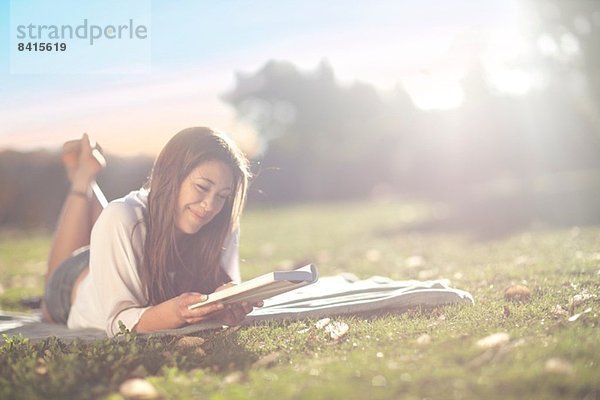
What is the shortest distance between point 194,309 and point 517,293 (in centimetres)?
158

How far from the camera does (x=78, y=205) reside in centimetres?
391

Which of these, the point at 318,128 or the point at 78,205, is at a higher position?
the point at 318,128

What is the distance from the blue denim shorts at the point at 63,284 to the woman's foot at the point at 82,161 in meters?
0.41

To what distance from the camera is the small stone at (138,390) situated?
6.57 feet

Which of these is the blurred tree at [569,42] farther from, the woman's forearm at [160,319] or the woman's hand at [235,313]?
the woman's forearm at [160,319]

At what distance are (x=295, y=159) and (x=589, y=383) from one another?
1289cm

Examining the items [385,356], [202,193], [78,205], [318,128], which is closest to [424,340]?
[385,356]

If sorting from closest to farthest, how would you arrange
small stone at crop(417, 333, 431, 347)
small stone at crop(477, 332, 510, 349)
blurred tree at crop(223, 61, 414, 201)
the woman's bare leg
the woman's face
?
small stone at crop(477, 332, 510, 349) → small stone at crop(417, 333, 431, 347) → the woman's face → the woman's bare leg → blurred tree at crop(223, 61, 414, 201)

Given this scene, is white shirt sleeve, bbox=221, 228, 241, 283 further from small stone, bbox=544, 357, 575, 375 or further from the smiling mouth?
small stone, bbox=544, 357, 575, 375

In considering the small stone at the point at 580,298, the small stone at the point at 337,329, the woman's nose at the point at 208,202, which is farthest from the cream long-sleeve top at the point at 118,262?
the small stone at the point at 580,298

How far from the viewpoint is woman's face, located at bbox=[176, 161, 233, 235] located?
295cm

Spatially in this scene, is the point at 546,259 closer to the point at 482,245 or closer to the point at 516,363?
the point at 482,245

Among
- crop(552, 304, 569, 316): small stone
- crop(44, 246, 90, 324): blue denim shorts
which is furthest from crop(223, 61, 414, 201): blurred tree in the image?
crop(552, 304, 569, 316): small stone

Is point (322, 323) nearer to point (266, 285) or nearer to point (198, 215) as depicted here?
point (266, 285)
